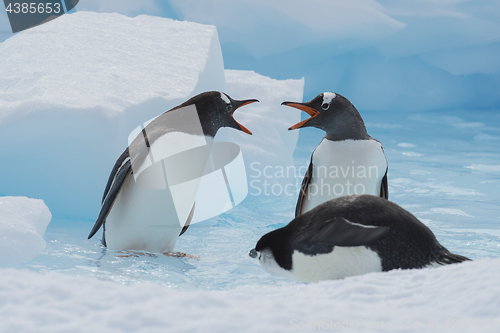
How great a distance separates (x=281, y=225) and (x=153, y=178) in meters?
1.54

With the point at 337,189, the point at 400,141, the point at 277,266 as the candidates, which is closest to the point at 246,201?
the point at 337,189

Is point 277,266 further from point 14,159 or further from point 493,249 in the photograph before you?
point 14,159

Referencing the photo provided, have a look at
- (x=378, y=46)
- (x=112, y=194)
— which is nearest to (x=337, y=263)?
(x=112, y=194)

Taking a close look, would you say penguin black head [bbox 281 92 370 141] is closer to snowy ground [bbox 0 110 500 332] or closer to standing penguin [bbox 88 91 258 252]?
standing penguin [bbox 88 91 258 252]

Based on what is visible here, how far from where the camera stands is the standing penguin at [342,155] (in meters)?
2.51

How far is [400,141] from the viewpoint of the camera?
9.80 m

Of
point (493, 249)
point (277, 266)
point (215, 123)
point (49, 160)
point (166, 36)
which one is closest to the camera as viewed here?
point (277, 266)

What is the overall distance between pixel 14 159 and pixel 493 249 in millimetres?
3240

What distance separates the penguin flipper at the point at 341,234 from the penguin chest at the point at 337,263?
0.07 feet

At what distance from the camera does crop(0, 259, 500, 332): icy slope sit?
90cm

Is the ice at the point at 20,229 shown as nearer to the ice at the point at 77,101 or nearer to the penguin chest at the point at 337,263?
the ice at the point at 77,101

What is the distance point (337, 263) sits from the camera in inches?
60.6

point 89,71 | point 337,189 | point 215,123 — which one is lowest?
point 337,189

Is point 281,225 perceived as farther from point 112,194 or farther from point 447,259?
point 447,259
